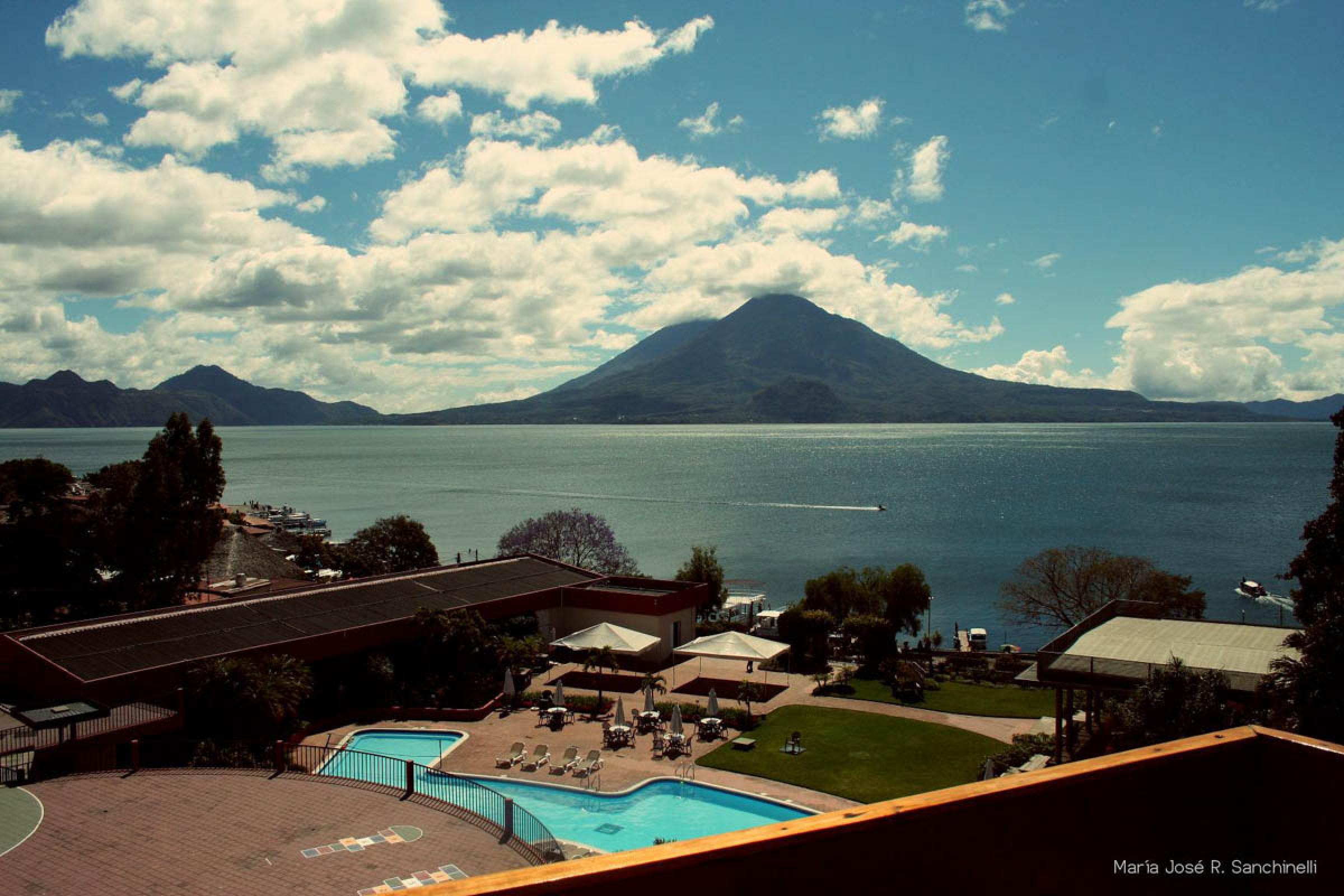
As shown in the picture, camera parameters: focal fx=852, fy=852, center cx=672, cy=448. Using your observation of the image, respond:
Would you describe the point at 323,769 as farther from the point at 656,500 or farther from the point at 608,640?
the point at 656,500

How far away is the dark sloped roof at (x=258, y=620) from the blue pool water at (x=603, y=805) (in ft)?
17.2

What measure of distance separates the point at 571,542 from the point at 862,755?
36765 millimetres

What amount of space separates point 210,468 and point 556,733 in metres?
22.7

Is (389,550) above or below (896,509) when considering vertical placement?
above

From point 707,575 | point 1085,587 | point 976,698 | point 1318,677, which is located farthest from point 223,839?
point 1085,587

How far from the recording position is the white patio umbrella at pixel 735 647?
25547 millimetres

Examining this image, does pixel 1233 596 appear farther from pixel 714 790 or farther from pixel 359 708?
pixel 359 708

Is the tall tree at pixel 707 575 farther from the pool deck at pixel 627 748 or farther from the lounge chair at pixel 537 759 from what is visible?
the lounge chair at pixel 537 759

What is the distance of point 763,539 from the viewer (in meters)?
86.9

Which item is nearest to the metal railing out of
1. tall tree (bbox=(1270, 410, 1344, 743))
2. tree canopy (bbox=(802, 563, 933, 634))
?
tall tree (bbox=(1270, 410, 1344, 743))

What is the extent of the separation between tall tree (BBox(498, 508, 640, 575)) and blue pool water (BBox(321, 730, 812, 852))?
35.8 metres

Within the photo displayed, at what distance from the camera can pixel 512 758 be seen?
19562 millimetres

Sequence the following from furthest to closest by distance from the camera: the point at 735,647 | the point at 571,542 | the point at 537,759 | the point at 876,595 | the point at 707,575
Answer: the point at 571,542 < the point at 707,575 < the point at 876,595 < the point at 735,647 < the point at 537,759

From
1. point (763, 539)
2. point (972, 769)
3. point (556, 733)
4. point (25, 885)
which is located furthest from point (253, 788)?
point (763, 539)
